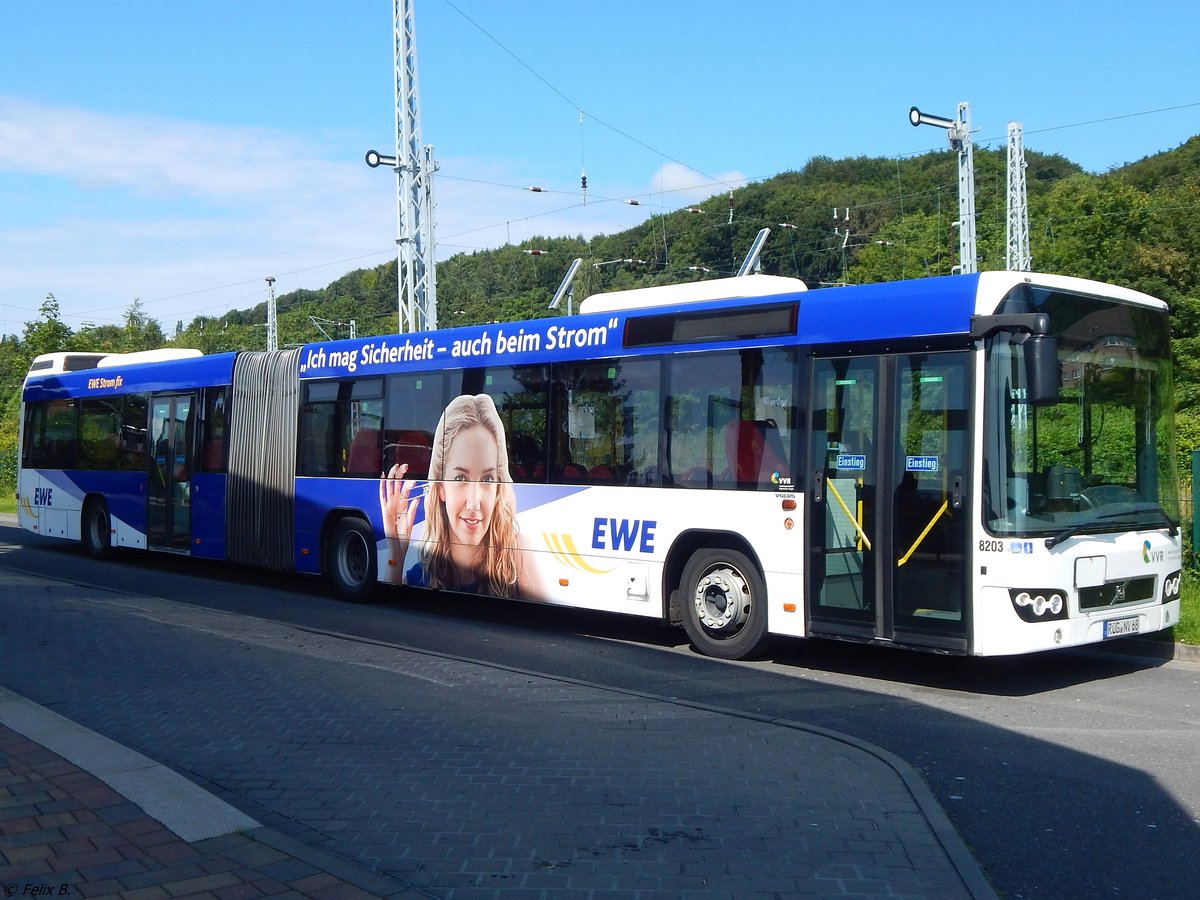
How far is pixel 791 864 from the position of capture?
5.03m

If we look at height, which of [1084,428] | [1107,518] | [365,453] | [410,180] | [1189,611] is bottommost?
[1189,611]

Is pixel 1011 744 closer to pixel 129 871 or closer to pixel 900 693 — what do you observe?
pixel 900 693

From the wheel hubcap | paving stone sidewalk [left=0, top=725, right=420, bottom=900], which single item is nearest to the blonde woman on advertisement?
the wheel hubcap

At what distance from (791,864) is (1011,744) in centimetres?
289

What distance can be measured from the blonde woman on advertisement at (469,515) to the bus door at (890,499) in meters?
3.61

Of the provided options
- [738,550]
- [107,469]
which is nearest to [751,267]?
[738,550]

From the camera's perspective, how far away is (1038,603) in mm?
8312

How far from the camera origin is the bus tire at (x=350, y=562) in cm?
1438

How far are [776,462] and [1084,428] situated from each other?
2.39 m

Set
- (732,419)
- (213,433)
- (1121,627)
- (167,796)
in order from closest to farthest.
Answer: (167,796)
(1121,627)
(732,419)
(213,433)

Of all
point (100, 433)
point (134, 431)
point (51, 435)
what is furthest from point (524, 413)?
point (51, 435)

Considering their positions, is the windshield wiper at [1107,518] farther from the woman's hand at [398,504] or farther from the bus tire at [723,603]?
the woman's hand at [398,504]

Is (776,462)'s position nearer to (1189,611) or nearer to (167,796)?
(1189,611)

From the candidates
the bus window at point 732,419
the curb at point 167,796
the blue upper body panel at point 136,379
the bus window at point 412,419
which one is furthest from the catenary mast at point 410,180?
the curb at point 167,796
